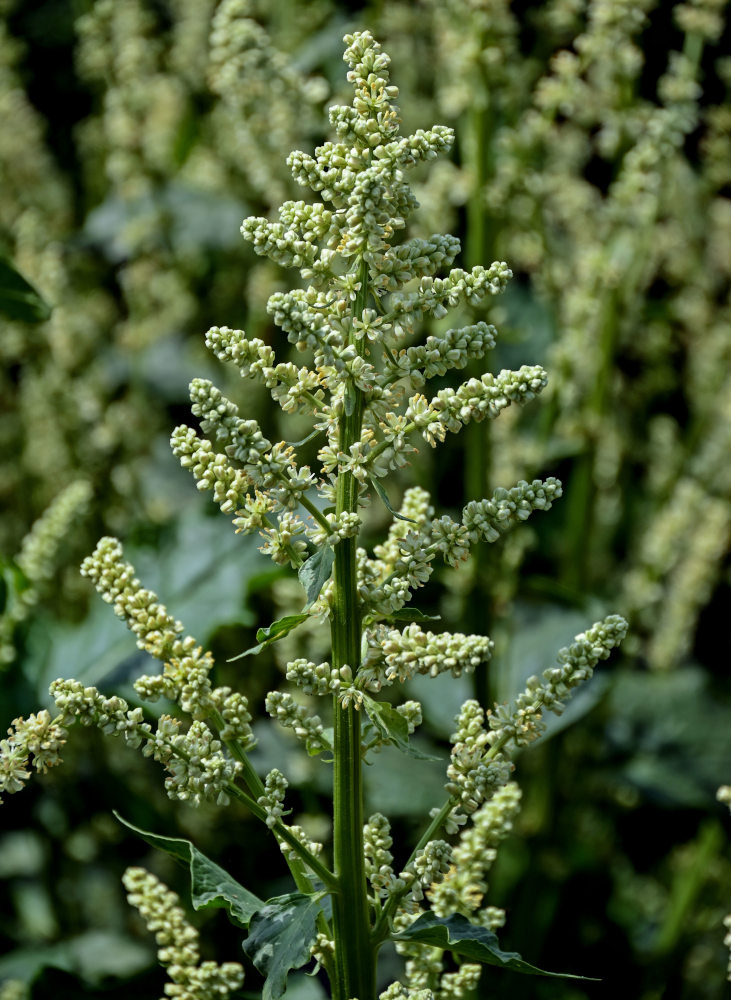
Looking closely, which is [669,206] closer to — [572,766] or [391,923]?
[572,766]

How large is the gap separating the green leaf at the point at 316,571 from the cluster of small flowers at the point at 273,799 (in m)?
0.11

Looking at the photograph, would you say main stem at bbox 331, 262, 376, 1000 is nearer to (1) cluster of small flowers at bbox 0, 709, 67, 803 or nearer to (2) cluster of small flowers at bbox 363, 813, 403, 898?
(2) cluster of small flowers at bbox 363, 813, 403, 898

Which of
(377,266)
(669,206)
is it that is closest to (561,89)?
(669,206)

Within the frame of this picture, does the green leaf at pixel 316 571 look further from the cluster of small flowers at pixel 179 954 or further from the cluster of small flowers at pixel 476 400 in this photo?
the cluster of small flowers at pixel 179 954

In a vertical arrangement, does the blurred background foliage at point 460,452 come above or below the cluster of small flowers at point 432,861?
above

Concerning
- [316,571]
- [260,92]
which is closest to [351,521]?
[316,571]


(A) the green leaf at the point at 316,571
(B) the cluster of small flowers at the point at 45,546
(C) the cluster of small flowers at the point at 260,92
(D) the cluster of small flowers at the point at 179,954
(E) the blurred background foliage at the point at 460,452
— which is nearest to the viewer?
(A) the green leaf at the point at 316,571

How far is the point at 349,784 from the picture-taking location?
70 centimetres

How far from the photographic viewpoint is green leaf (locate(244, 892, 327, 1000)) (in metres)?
0.65

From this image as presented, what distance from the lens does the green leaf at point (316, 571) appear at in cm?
64

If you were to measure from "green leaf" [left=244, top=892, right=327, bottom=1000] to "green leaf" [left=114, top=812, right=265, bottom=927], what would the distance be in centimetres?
1

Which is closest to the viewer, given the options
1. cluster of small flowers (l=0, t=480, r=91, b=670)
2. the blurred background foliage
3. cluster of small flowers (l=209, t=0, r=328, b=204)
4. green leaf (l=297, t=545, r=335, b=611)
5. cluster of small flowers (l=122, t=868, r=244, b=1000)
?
green leaf (l=297, t=545, r=335, b=611)

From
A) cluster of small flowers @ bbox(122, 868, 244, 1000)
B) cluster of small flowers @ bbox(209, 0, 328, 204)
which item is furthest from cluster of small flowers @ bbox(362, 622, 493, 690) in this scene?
cluster of small flowers @ bbox(209, 0, 328, 204)

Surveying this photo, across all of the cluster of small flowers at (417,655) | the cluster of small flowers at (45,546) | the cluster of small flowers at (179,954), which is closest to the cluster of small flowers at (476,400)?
the cluster of small flowers at (417,655)
